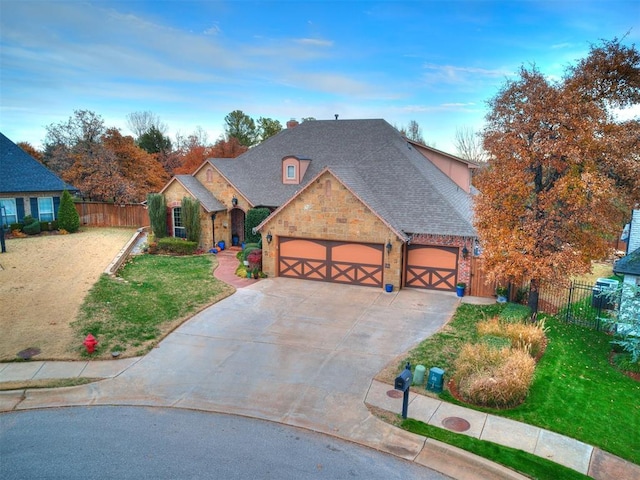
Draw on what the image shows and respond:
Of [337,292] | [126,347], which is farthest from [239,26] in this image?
[126,347]

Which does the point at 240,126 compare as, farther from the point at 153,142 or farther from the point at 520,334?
the point at 520,334

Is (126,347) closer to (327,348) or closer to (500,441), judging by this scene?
(327,348)

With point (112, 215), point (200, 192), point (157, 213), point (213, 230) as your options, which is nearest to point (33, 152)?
point (112, 215)

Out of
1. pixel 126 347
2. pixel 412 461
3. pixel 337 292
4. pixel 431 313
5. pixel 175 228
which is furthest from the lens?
pixel 175 228

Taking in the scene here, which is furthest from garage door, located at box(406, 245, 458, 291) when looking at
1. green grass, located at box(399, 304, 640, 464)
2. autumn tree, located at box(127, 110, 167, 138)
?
autumn tree, located at box(127, 110, 167, 138)

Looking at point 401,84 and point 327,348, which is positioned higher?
point 401,84
